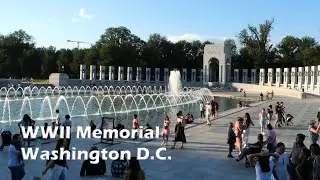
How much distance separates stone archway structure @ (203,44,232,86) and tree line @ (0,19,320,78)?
7085 millimetres

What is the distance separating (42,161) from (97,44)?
3546 inches

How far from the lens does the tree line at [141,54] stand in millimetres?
96188

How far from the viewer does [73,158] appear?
45.6 ft

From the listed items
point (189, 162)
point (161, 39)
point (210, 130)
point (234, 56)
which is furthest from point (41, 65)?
point (189, 162)

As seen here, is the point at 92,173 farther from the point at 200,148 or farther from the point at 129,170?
the point at 200,148

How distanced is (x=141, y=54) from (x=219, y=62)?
20180 millimetres

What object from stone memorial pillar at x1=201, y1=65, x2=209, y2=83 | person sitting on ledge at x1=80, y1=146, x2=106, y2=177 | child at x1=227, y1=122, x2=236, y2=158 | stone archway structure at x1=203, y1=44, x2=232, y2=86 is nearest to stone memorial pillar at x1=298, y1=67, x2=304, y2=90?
stone archway structure at x1=203, y1=44, x2=232, y2=86

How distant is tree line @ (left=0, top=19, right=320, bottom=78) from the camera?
96.2 meters

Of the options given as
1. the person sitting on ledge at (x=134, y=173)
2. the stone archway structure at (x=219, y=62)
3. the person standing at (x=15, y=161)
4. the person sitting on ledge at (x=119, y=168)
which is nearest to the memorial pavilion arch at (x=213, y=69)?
the stone archway structure at (x=219, y=62)

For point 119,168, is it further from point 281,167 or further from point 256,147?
point 281,167

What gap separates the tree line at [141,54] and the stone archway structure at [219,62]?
7.09 m

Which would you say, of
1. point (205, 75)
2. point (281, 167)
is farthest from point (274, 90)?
point (281, 167)

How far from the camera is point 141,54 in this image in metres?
101

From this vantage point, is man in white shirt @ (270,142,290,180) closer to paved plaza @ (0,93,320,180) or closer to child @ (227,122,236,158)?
paved plaza @ (0,93,320,180)
